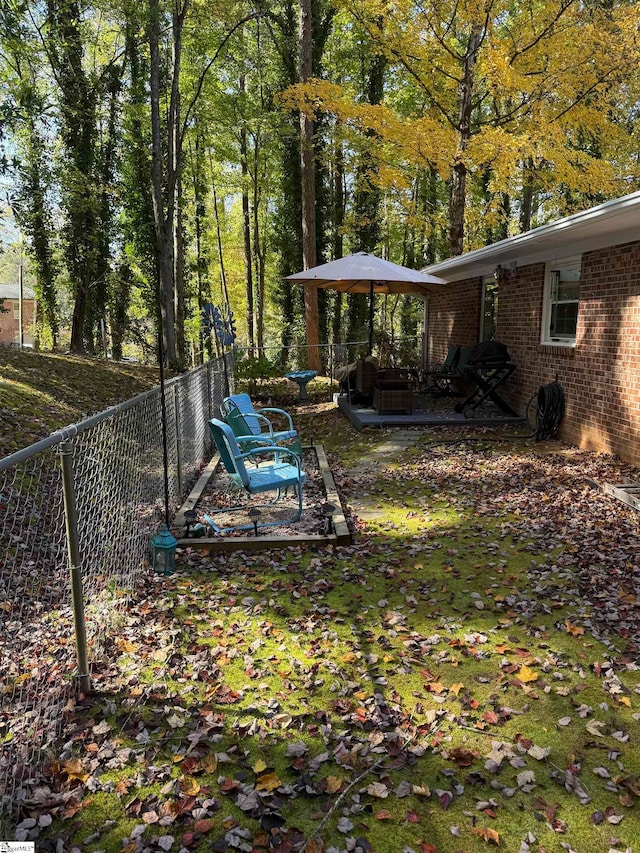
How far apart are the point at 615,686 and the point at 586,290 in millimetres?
6509

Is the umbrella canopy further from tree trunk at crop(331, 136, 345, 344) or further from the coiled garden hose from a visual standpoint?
tree trunk at crop(331, 136, 345, 344)

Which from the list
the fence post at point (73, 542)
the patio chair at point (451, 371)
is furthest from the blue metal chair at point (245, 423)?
the patio chair at point (451, 371)

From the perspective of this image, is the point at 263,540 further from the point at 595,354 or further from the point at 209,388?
the point at 595,354

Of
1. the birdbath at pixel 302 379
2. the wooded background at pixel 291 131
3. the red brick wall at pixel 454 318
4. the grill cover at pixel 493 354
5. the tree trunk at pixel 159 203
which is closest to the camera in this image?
the grill cover at pixel 493 354

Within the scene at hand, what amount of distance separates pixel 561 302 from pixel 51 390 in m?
8.68

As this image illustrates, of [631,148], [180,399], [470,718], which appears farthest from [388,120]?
[470,718]

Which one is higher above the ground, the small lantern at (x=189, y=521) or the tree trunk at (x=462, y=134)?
the tree trunk at (x=462, y=134)

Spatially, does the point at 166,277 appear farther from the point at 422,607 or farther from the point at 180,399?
the point at 422,607

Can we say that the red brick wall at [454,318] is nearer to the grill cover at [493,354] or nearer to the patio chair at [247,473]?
the grill cover at [493,354]

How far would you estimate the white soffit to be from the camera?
Answer: 6195mm

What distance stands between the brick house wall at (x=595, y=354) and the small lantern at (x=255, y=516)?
15.3 ft

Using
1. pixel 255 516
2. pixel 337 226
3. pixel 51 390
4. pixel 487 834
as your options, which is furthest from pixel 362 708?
pixel 337 226

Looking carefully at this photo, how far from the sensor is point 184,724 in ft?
9.36

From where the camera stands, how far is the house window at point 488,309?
506 inches
